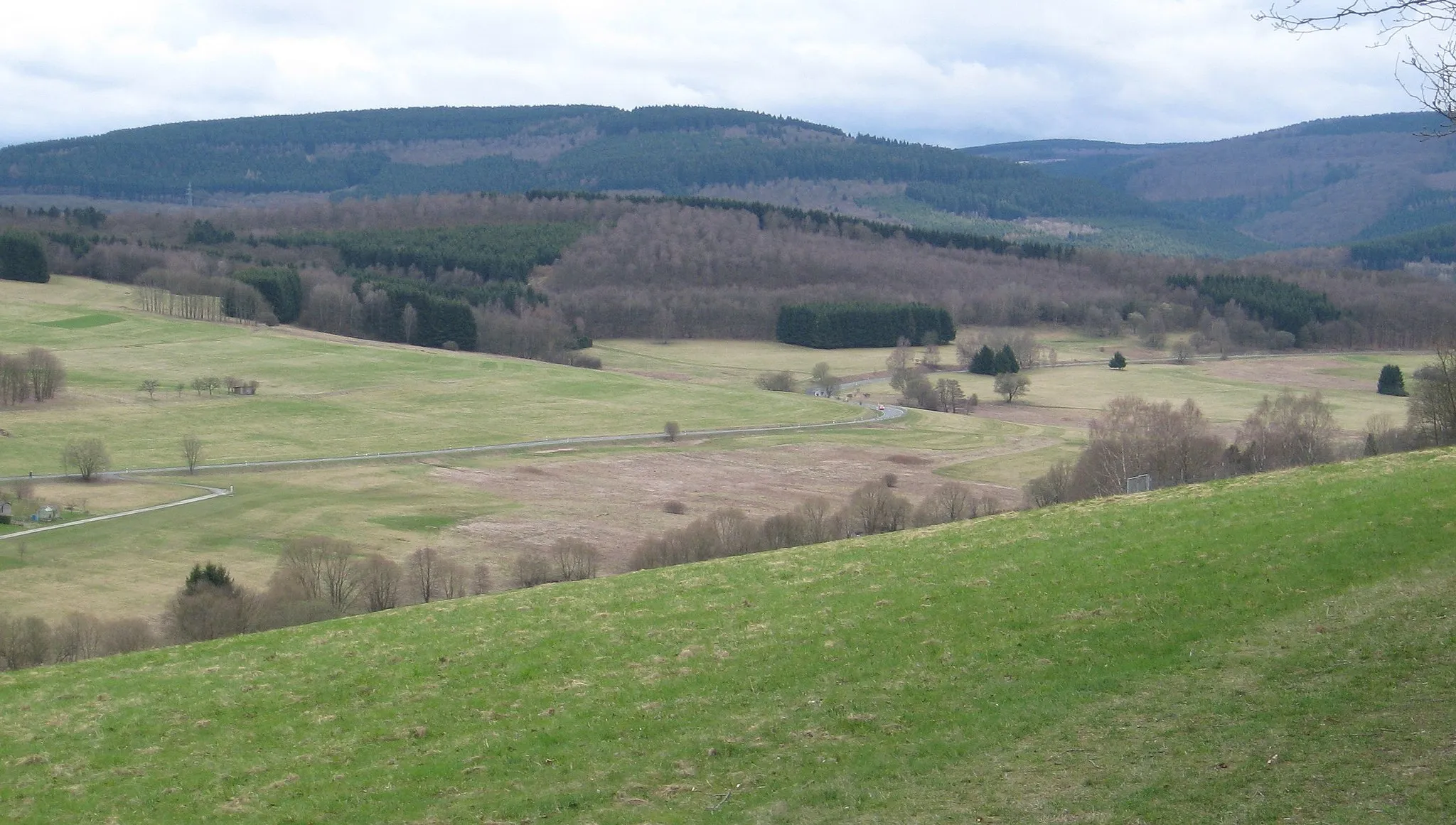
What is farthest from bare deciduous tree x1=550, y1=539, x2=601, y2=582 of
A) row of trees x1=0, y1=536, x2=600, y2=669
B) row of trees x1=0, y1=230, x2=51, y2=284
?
row of trees x1=0, y1=230, x2=51, y2=284

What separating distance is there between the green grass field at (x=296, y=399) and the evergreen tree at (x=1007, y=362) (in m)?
26.9

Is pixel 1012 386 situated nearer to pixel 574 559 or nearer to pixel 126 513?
pixel 574 559

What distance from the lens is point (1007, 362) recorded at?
428ft

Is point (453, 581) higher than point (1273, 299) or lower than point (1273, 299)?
lower

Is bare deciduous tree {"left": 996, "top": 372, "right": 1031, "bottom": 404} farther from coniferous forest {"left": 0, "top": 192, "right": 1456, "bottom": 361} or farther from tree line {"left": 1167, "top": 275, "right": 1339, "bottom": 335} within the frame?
tree line {"left": 1167, "top": 275, "right": 1339, "bottom": 335}

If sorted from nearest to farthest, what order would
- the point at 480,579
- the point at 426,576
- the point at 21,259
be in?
1. the point at 426,576
2. the point at 480,579
3. the point at 21,259

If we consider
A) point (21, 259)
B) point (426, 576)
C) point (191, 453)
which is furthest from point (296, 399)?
point (21, 259)

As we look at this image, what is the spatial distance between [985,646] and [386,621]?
37.8 ft

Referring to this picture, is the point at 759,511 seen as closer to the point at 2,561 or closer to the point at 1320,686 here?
the point at 2,561

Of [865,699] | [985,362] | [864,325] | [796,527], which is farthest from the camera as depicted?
[864,325]

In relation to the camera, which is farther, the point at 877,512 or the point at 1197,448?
the point at 1197,448

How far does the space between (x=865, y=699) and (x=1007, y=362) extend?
116 meters

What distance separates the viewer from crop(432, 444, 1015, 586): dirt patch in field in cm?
6159

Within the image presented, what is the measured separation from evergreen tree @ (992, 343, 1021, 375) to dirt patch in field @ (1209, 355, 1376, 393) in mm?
20322
